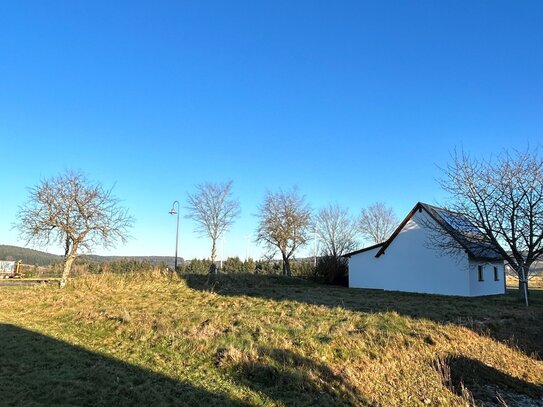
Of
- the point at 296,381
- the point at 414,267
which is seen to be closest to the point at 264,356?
the point at 296,381

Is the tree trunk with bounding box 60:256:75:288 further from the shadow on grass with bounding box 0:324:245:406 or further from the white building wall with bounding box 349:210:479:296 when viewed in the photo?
the white building wall with bounding box 349:210:479:296

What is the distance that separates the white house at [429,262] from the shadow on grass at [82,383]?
743 inches

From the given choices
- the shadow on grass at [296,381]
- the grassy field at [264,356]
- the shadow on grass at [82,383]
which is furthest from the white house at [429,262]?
the shadow on grass at [82,383]

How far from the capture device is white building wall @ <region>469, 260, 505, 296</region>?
25.5m

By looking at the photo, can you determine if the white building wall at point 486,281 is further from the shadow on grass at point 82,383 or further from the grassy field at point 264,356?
the shadow on grass at point 82,383

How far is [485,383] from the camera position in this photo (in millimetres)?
8367

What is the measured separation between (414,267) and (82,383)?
2530 cm

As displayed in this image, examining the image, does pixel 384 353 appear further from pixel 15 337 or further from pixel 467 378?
pixel 15 337

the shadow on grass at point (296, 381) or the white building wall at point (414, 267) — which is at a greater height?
the white building wall at point (414, 267)

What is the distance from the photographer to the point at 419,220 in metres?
28.1

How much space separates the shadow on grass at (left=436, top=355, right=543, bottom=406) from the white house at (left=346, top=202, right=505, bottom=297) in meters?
13.8

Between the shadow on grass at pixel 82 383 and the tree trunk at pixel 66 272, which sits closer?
the shadow on grass at pixel 82 383

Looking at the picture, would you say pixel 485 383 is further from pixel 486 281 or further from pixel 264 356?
pixel 486 281

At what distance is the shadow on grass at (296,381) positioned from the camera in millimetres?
6293
